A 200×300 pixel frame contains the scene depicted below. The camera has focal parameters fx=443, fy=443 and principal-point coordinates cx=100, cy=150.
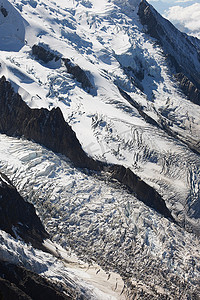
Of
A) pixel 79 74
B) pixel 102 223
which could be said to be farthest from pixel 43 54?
pixel 102 223

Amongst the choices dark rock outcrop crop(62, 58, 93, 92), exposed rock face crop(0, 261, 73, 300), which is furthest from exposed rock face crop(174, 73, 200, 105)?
exposed rock face crop(0, 261, 73, 300)

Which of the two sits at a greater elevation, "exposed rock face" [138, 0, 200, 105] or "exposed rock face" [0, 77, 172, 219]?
"exposed rock face" [138, 0, 200, 105]

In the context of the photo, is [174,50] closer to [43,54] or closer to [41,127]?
[43,54]

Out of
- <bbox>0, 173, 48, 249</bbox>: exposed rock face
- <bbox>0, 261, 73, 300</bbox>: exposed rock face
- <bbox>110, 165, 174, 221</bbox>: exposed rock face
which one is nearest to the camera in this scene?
<bbox>0, 261, 73, 300</bbox>: exposed rock face

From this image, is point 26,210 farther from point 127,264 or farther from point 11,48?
point 11,48

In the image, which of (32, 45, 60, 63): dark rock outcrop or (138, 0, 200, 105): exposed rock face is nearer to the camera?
(32, 45, 60, 63): dark rock outcrop

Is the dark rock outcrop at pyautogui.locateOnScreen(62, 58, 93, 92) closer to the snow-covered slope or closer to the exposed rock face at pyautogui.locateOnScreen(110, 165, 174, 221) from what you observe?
the snow-covered slope

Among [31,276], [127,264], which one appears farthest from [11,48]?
[31,276]
